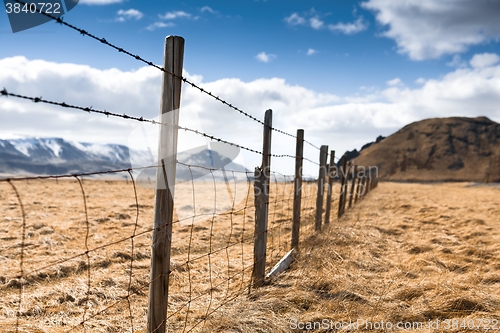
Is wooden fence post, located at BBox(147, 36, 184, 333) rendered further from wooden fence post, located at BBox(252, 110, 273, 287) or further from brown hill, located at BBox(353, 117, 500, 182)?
brown hill, located at BBox(353, 117, 500, 182)

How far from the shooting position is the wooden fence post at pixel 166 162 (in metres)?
2.52

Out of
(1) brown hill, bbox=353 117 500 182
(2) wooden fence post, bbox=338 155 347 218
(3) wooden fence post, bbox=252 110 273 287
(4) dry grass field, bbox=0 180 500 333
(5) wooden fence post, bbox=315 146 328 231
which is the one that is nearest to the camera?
(4) dry grass field, bbox=0 180 500 333

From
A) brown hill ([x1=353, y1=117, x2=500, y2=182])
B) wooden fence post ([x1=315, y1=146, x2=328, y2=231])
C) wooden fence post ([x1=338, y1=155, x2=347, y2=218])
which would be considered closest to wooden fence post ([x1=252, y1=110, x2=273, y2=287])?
wooden fence post ([x1=315, y1=146, x2=328, y2=231])

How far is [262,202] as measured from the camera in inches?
170

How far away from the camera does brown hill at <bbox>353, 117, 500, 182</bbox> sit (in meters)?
82.4

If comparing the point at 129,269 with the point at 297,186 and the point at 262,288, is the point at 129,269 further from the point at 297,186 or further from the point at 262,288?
the point at 297,186

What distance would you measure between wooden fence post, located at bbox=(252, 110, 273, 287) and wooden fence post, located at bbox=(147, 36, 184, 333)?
5.79ft

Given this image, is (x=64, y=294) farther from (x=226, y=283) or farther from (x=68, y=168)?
(x=68, y=168)

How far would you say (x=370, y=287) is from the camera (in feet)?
13.7

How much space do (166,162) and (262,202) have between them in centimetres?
198

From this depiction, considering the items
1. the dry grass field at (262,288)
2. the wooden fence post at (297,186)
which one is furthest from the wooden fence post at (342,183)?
the wooden fence post at (297,186)

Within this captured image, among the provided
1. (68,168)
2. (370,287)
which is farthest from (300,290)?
(68,168)

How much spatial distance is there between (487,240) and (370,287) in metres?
3.90

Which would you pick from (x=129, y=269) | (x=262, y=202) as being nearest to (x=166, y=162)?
(x=262, y=202)
